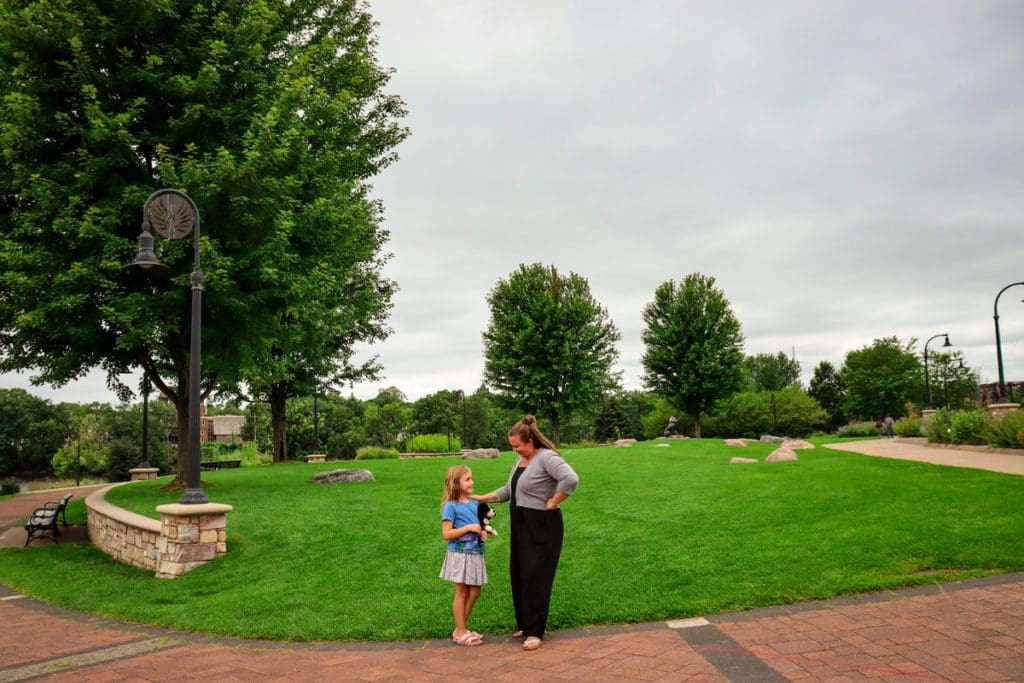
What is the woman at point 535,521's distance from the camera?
5676mm

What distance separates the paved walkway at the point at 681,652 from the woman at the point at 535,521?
1.11 ft

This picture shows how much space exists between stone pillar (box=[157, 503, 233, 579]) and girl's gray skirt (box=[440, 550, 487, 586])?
5.62 m

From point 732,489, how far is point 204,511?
905 centimetres

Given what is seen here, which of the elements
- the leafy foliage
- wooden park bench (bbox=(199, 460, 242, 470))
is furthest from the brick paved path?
the leafy foliage

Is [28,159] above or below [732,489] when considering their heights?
above

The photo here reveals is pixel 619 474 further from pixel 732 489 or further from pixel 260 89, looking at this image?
pixel 260 89

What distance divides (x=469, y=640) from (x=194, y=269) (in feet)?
24.9

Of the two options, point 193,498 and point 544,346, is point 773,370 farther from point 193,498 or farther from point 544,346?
point 193,498

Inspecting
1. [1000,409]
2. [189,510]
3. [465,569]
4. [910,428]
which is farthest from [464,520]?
[910,428]

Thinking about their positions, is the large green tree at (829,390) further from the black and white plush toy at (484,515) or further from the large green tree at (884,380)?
the black and white plush toy at (484,515)

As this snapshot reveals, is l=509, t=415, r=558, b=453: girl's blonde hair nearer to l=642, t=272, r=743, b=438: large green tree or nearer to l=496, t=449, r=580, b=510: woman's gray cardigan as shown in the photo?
l=496, t=449, r=580, b=510: woman's gray cardigan

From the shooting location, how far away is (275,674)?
17.6 feet

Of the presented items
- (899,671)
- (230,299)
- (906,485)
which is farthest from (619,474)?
(899,671)

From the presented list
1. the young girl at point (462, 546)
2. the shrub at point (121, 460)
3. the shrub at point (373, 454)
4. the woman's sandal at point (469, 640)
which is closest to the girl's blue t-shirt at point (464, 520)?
the young girl at point (462, 546)
